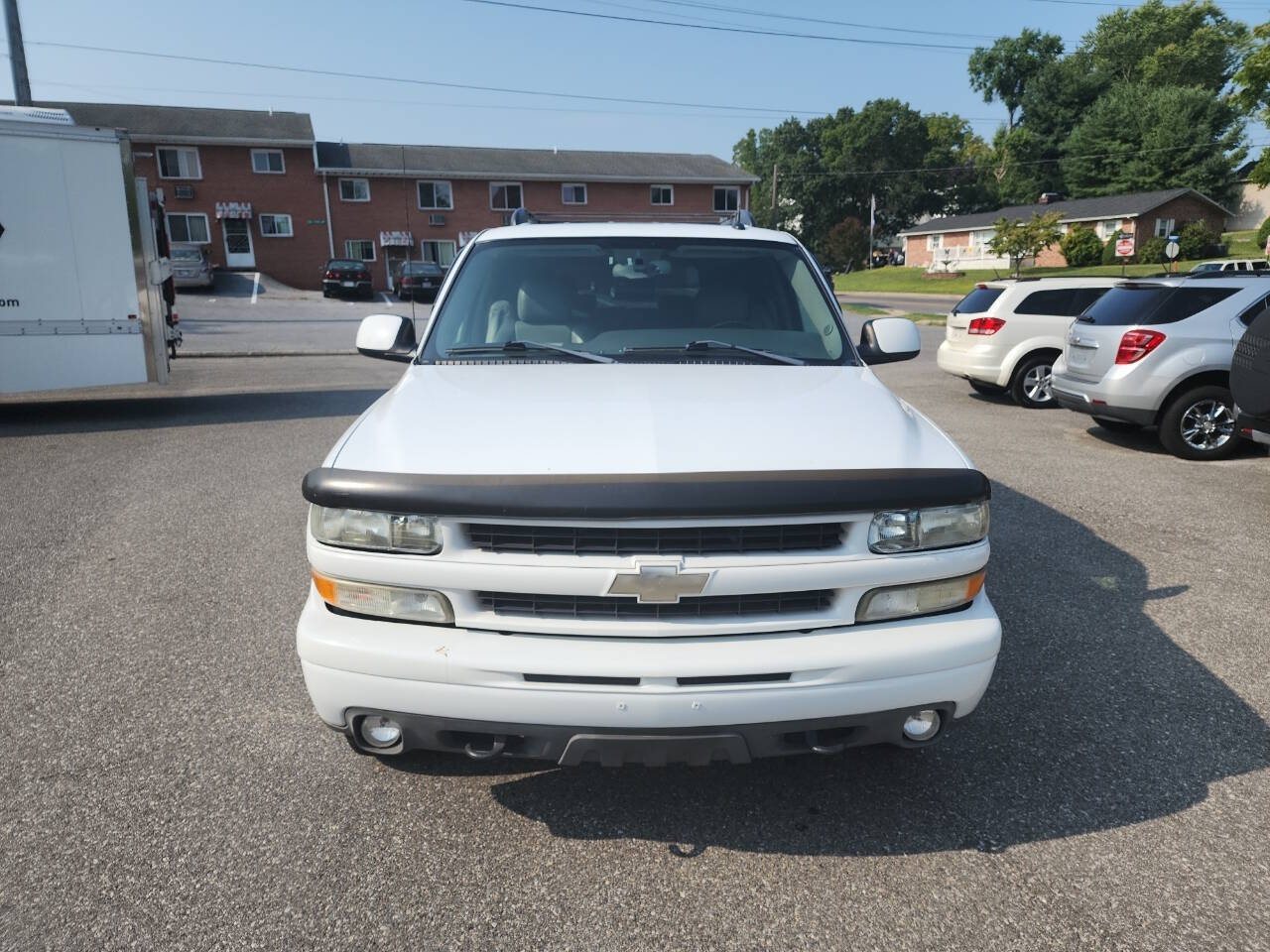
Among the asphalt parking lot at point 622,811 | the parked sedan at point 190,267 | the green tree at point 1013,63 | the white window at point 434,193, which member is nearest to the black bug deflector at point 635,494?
the asphalt parking lot at point 622,811

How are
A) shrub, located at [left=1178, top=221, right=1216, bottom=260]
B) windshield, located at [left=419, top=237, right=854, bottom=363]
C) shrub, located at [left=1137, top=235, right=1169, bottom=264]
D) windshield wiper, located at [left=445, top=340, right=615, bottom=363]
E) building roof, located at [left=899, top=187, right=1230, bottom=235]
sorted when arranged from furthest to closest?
building roof, located at [left=899, top=187, right=1230, bottom=235], shrub, located at [left=1178, top=221, right=1216, bottom=260], shrub, located at [left=1137, top=235, right=1169, bottom=264], windshield, located at [left=419, top=237, right=854, bottom=363], windshield wiper, located at [left=445, top=340, right=615, bottom=363]

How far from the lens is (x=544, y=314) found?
3984 mm

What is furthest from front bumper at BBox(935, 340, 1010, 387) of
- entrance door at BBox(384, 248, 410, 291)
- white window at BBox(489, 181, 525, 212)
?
entrance door at BBox(384, 248, 410, 291)

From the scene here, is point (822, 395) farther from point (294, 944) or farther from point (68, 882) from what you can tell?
point (68, 882)

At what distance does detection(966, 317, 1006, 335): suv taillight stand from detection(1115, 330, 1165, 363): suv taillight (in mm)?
3043

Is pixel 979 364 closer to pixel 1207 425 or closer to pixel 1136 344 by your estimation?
pixel 1136 344

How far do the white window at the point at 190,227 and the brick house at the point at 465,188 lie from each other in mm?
5492

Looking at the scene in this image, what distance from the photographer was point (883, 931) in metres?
2.38

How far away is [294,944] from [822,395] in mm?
2299

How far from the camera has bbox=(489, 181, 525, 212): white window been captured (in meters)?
42.9

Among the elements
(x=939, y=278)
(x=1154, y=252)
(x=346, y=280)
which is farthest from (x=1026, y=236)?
(x=346, y=280)

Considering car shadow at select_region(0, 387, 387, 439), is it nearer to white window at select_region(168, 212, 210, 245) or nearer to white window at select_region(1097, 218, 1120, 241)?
white window at select_region(168, 212, 210, 245)

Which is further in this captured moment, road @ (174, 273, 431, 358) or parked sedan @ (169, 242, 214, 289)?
parked sedan @ (169, 242, 214, 289)

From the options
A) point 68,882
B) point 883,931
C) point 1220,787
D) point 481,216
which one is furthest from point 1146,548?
point 481,216
